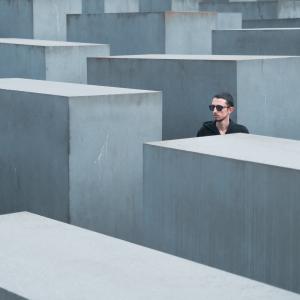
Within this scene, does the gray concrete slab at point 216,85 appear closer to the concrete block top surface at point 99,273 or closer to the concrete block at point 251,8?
the concrete block top surface at point 99,273

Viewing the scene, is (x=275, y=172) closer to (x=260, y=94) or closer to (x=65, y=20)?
(x=260, y=94)

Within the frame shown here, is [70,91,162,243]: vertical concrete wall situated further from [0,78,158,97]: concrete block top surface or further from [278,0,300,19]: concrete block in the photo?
[278,0,300,19]: concrete block

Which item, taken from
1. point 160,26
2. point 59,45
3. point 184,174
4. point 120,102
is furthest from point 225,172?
point 160,26

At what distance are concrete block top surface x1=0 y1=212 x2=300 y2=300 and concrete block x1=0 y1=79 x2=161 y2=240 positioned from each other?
2.67m

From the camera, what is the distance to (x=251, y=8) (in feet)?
67.9

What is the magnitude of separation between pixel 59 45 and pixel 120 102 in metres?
3.91

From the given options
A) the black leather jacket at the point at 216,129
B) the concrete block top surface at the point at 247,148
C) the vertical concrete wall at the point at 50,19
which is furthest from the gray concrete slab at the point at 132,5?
the concrete block top surface at the point at 247,148

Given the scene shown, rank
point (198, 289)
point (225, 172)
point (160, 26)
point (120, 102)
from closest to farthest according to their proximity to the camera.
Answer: point (198, 289) < point (225, 172) < point (120, 102) < point (160, 26)

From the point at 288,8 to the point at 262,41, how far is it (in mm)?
9284

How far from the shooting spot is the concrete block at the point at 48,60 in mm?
9461

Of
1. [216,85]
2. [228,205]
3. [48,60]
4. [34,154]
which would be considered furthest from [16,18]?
[228,205]

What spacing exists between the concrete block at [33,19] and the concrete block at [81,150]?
7.25 metres

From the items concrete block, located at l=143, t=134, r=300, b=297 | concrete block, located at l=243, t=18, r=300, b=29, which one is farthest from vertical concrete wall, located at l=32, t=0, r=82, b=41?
concrete block, located at l=143, t=134, r=300, b=297

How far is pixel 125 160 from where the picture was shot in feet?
20.0
